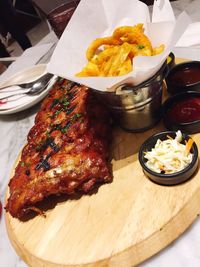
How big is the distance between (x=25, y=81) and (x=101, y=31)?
1.42 meters

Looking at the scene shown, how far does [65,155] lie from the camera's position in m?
2.04

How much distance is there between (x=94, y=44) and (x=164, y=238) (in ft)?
4.09

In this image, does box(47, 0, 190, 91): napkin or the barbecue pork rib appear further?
the barbecue pork rib

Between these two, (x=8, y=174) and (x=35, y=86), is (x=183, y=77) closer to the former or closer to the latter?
(x=35, y=86)

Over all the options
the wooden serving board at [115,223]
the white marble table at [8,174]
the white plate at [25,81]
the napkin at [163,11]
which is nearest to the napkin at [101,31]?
the napkin at [163,11]

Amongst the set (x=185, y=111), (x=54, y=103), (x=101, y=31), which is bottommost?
(x=185, y=111)

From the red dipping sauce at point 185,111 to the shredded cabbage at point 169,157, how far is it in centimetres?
23

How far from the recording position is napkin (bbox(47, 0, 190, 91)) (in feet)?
6.11

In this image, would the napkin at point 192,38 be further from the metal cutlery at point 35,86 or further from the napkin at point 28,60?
the napkin at point 28,60

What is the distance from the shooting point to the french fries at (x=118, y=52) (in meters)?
1.96

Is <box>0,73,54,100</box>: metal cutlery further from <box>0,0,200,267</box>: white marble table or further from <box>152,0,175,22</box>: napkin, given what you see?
<box>152,0,175,22</box>: napkin

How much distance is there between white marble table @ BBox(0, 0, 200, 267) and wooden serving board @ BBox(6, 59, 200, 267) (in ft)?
0.20

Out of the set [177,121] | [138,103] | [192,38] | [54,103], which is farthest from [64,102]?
[192,38]

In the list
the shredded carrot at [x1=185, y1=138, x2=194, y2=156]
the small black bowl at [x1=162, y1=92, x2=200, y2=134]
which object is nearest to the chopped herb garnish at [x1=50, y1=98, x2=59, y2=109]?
the small black bowl at [x1=162, y1=92, x2=200, y2=134]
